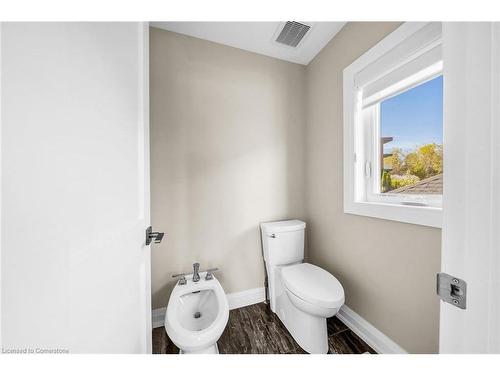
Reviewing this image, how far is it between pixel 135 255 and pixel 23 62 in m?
0.55

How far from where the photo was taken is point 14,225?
278 mm

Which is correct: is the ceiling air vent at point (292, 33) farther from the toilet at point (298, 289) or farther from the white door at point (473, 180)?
the toilet at point (298, 289)

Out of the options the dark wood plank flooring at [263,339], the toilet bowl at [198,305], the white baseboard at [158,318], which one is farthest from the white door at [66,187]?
the white baseboard at [158,318]

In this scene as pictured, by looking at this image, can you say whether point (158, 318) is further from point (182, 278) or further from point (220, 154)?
point (220, 154)

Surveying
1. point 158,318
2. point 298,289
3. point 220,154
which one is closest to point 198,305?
point 158,318

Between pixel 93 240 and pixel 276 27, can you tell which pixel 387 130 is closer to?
pixel 276 27

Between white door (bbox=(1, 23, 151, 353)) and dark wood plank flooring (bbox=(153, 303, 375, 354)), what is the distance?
0.79 meters

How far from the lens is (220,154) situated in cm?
148

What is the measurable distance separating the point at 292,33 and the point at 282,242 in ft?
5.27

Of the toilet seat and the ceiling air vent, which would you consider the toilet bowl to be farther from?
the ceiling air vent

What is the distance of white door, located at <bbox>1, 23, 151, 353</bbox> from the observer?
28 cm

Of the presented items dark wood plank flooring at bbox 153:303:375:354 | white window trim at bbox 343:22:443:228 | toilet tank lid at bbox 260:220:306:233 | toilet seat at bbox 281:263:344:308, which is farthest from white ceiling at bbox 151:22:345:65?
dark wood plank flooring at bbox 153:303:375:354

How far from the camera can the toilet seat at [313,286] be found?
3.30 ft

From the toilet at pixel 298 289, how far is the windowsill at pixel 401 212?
46 cm
